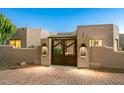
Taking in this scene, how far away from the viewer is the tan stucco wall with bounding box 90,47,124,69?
7.94 meters

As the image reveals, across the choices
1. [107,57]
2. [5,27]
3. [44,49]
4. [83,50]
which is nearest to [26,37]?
[5,27]

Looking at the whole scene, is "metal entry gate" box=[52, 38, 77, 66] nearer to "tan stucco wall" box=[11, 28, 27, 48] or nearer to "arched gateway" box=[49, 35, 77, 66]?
"arched gateway" box=[49, 35, 77, 66]

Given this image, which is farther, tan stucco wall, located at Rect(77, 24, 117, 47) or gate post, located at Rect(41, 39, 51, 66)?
tan stucco wall, located at Rect(77, 24, 117, 47)

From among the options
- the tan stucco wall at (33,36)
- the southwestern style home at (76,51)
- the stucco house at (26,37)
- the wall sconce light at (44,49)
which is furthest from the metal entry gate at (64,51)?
the tan stucco wall at (33,36)

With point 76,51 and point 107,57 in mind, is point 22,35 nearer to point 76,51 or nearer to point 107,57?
point 76,51

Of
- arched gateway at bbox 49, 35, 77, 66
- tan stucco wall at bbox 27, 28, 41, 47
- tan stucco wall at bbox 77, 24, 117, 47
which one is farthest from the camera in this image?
tan stucco wall at bbox 27, 28, 41, 47

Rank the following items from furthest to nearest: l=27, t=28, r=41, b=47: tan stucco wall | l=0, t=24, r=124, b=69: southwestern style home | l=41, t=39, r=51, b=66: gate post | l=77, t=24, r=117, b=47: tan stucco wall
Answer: l=27, t=28, r=41, b=47: tan stucco wall → l=77, t=24, r=117, b=47: tan stucco wall → l=41, t=39, r=51, b=66: gate post → l=0, t=24, r=124, b=69: southwestern style home

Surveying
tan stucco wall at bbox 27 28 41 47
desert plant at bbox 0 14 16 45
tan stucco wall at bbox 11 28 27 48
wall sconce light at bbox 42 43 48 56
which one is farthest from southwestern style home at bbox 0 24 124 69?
tan stucco wall at bbox 27 28 41 47

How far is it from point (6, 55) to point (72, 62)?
479 cm

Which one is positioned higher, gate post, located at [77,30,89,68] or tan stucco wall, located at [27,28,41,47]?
tan stucco wall, located at [27,28,41,47]

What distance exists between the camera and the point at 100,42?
12172 mm

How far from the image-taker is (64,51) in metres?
9.27
